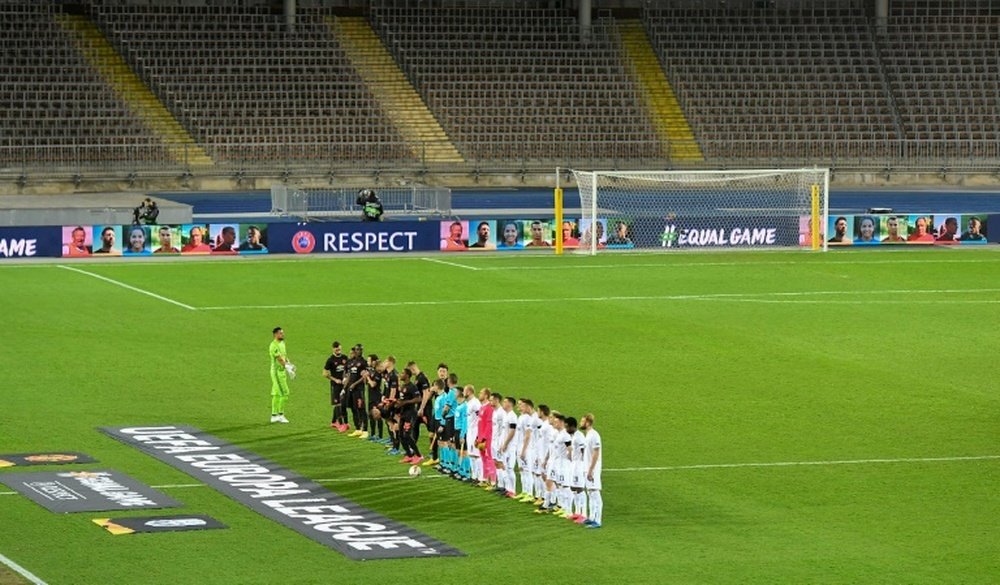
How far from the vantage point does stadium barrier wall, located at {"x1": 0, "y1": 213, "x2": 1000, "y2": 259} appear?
5028 centimetres

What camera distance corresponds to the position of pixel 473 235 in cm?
5284

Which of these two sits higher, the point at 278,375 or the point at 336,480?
the point at 278,375

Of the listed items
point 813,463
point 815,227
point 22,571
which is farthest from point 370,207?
point 22,571

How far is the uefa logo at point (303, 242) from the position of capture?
5172 cm

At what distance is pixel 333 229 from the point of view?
171 ft

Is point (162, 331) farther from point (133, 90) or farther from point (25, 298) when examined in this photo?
point (133, 90)

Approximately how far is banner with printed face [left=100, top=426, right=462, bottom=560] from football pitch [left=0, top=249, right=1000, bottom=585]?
26cm

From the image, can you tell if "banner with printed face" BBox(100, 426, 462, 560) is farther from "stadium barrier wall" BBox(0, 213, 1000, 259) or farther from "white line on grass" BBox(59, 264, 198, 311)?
"stadium barrier wall" BBox(0, 213, 1000, 259)

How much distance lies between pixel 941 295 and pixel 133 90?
33.9 m

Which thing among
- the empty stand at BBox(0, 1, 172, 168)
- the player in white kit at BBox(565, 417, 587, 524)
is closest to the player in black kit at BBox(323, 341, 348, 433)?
the player in white kit at BBox(565, 417, 587, 524)

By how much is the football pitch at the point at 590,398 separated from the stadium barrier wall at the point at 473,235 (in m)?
1.37

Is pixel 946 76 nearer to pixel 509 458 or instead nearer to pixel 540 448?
pixel 509 458

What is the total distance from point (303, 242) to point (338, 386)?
84.7ft

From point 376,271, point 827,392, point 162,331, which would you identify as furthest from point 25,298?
point 827,392
